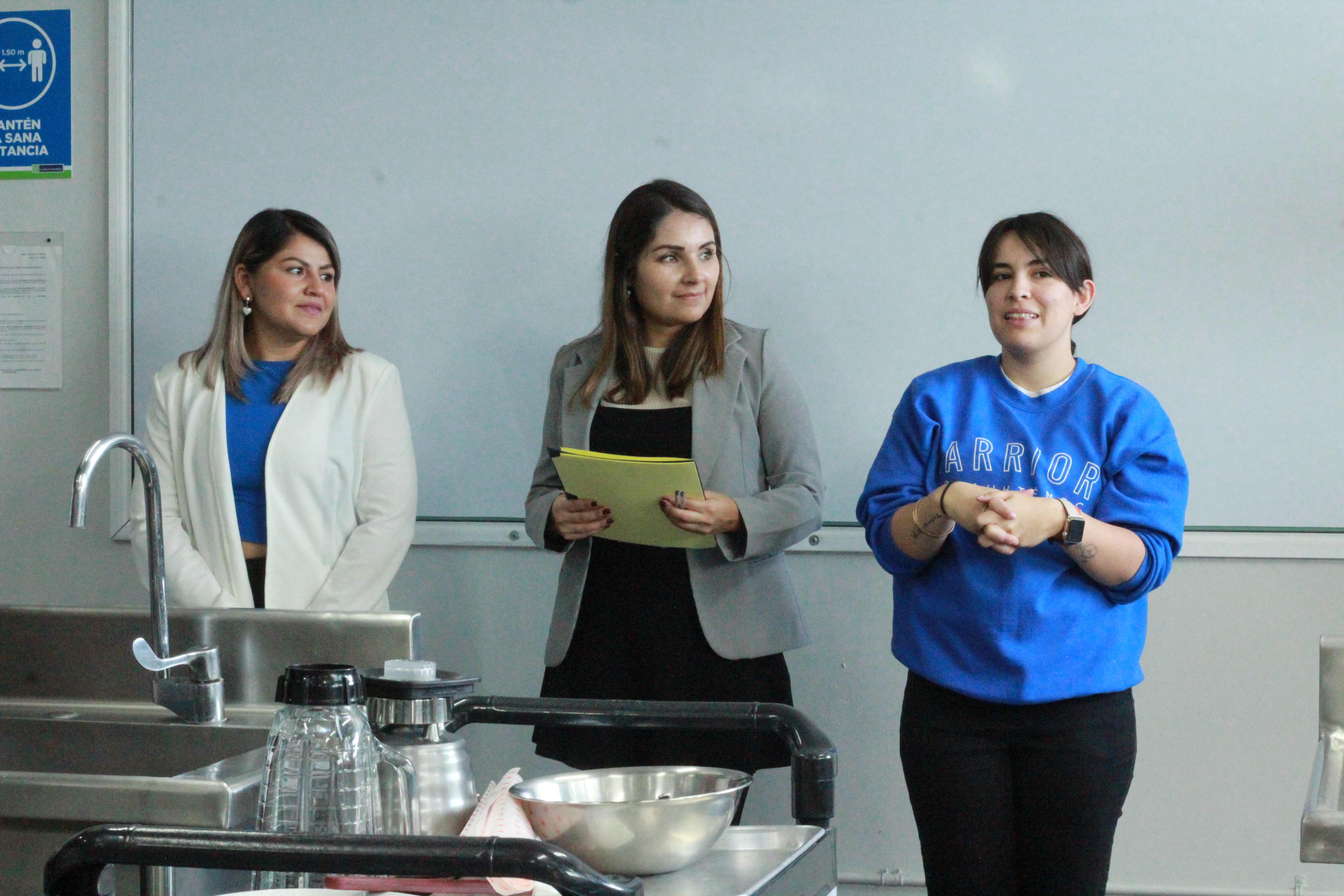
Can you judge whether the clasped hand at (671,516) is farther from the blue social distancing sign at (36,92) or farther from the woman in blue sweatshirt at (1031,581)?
the blue social distancing sign at (36,92)

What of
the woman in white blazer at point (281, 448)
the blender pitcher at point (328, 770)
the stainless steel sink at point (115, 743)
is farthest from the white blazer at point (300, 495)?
the blender pitcher at point (328, 770)

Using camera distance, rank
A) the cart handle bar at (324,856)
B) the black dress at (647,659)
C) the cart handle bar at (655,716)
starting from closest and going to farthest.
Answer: the cart handle bar at (324,856), the cart handle bar at (655,716), the black dress at (647,659)

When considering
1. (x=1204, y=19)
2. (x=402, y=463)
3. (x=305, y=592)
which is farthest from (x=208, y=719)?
(x=1204, y=19)

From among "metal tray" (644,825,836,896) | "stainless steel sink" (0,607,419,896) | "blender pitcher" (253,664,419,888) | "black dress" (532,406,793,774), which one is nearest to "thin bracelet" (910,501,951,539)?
"black dress" (532,406,793,774)

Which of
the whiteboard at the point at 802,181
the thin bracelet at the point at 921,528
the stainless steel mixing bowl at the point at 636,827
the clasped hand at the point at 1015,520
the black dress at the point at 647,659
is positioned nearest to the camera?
the stainless steel mixing bowl at the point at 636,827

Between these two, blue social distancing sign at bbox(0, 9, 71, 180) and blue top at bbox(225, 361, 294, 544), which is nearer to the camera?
blue top at bbox(225, 361, 294, 544)

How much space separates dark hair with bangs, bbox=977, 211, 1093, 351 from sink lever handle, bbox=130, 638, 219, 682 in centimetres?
124

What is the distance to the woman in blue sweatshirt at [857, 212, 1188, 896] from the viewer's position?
177 centimetres

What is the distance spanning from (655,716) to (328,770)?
1.03ft

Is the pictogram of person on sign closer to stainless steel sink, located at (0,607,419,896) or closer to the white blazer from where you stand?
the white blazer

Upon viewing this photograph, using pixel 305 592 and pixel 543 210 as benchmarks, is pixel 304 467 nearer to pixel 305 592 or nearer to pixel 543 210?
pixel 305 592

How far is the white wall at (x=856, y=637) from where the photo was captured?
8.09ft

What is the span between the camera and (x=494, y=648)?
2.71m

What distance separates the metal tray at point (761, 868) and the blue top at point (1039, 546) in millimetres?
867
